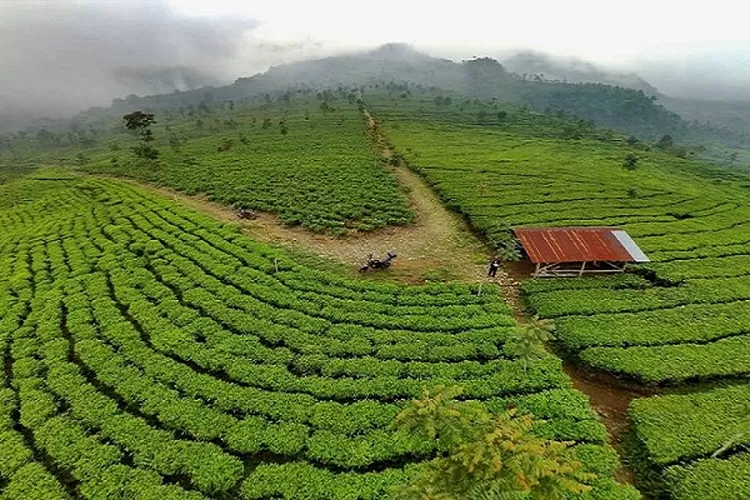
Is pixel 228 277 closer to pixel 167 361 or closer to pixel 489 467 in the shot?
pixel 167 361

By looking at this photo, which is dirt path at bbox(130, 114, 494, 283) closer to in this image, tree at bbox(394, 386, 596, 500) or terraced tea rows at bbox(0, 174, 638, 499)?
terraced tea rows at bbox(0, 174, 638, 499)

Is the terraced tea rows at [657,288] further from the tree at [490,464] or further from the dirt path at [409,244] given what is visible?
the tree at [490,464]

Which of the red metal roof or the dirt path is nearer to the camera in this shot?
the red metal roof

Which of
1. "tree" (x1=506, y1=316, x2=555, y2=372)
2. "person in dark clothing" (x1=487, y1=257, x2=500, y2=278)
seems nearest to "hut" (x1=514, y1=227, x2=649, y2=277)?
"person in dark clothing" (x1=487, y1=257, x2=500, y2=278)

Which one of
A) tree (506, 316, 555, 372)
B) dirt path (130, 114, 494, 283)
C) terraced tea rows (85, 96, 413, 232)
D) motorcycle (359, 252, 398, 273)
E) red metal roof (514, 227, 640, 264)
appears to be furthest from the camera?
terraced tea rows (85, 96, 413, 232)

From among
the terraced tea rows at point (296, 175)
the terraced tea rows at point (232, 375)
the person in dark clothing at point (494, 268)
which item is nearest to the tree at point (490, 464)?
the terraced tea rows at point (232, 375)

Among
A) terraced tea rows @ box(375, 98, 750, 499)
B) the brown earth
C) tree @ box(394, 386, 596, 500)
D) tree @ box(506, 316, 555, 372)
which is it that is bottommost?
terraced tea rows @ box(375, 98, 750, 499)
